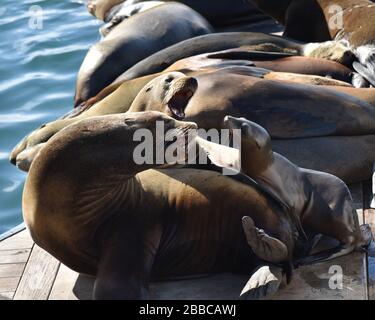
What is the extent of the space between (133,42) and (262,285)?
3914 millimetres

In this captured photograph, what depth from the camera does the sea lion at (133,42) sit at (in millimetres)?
7742

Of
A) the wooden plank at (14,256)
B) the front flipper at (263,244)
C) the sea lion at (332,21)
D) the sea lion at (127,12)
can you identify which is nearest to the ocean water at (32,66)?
the sea lion at (127,12)

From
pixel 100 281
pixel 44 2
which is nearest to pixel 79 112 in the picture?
pixel 100 281

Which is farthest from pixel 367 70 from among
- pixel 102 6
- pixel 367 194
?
pixel 102 6

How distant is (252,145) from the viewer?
15.0 ft

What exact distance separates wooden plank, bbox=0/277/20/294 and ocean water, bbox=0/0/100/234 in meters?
2.39

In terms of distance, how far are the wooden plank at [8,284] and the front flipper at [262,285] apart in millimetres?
1161

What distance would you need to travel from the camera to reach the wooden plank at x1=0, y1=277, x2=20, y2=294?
4840 mm

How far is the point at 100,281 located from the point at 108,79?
11.4ft

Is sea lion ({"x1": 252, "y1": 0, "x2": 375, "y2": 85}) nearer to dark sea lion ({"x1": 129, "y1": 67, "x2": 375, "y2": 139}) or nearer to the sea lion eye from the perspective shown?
dark sea lion ({"x1": 129, "y1": 67, "x2": 375, "y2": 139})

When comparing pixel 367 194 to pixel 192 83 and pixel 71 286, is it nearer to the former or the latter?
pixel 192 83

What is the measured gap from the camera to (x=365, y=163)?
5598 millimetres

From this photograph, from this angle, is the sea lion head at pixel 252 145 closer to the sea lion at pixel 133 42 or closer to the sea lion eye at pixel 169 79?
the sea lion eye at pixel 169 79
